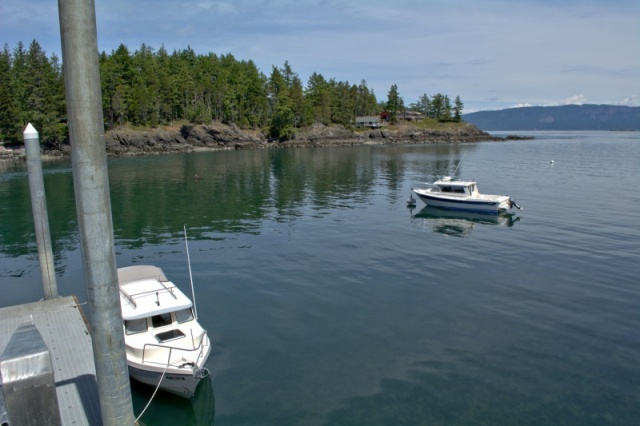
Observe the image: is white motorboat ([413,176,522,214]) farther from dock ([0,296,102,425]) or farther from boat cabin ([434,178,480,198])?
dock ([0,296,102,425])

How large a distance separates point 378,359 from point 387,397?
2.39m

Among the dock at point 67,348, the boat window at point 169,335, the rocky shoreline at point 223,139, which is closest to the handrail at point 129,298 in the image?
the boat window at point 169,335

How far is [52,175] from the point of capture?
247 feet

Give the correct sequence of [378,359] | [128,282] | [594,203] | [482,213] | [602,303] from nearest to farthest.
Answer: [378,359], [128,282], [602,303], [482,213], [594,203]

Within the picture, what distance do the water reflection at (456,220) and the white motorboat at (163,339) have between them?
87.1ft

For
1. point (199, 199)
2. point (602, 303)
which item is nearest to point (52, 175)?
point (199, 199)

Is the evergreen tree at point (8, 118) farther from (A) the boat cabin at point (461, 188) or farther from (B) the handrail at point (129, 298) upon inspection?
(B) the handrail at point (129, 298)

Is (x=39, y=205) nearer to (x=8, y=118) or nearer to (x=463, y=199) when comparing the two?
(x=463, y=199)

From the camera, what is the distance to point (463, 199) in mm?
46750

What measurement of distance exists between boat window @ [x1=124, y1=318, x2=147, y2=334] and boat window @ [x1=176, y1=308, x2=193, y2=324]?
1118 mm

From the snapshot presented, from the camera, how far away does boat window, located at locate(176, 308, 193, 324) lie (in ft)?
52.2

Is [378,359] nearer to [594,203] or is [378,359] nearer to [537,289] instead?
[537,289]

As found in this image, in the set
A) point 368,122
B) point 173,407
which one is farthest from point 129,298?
point 368,122

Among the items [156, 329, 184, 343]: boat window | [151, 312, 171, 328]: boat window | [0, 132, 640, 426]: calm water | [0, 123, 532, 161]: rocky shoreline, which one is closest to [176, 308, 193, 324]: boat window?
[151, 312, 171, 328]: boat window
